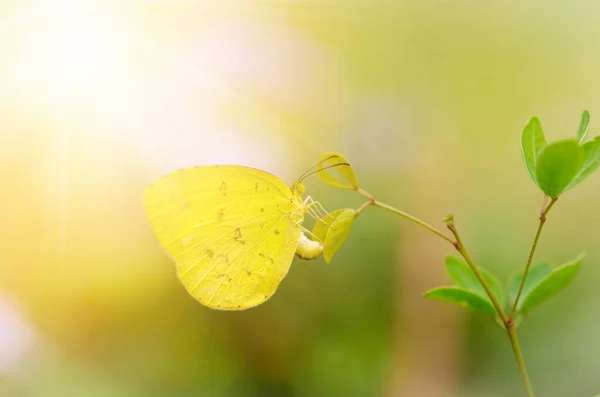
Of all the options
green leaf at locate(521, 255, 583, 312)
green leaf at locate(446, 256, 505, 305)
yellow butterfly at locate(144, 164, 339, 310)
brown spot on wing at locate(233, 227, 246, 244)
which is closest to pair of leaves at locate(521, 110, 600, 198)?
green leaf at locate(521, 255, 583, 312)

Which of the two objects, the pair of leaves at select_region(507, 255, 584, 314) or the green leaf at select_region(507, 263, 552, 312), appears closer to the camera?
the pair of leaves at select_region(507, 255, 584, 314)

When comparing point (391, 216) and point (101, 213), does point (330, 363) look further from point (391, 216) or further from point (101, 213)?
point (101, 213)

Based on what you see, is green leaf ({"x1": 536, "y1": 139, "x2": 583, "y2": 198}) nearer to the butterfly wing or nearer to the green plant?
the green plant

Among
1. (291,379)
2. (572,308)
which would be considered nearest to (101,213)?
(291,379)

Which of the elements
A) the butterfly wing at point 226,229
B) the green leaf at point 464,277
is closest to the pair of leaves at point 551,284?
the green leaf at point 464,277

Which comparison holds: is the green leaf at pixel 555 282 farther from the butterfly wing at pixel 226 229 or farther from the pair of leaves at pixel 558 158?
the butterfly wing at pixel 226 229
